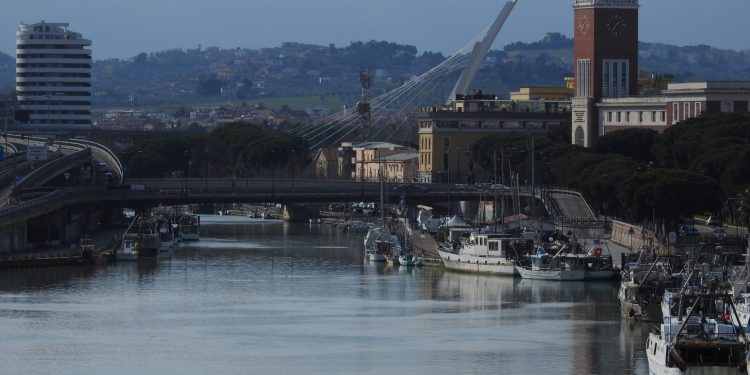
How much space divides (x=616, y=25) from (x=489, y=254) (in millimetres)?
38256

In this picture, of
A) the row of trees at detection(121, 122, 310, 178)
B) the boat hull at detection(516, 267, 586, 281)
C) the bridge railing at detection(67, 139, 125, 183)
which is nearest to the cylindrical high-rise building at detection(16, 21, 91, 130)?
the row of trees at detection(121, 122, 310, 178)

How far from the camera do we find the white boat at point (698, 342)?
42844 millimetres

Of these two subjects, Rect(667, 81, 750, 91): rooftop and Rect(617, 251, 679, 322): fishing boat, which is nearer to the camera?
Rect(617, 251, 679, 322): fishing boat

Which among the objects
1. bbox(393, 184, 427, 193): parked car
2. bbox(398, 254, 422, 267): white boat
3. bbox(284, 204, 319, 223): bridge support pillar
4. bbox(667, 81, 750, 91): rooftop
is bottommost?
bbox(398, 254, 422, 267): white boat

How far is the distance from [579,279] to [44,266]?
17.5 metres

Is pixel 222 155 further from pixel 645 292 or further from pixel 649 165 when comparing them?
pixel 645 292

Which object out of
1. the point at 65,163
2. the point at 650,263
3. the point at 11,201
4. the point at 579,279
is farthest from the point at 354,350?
the point at 65,163

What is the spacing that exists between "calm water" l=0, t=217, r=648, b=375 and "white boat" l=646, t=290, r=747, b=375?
6.82ft

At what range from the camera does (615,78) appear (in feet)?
364

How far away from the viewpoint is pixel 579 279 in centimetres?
6756

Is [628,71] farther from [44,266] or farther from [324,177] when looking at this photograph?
[44,266]

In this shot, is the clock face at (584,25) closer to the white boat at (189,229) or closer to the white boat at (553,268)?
the white boat at (189,229)

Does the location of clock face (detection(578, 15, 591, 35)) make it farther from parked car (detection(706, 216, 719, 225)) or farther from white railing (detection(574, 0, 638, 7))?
parked car (detection(706, 216, 719, 225))

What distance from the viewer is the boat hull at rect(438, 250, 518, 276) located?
71.1 metres
